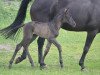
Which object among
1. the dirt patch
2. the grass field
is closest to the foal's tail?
the grass field

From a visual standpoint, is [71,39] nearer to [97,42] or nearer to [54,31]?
[97,42]

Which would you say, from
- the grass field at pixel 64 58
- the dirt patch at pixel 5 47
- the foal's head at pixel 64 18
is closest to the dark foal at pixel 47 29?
the foal's head at pixel 64 18

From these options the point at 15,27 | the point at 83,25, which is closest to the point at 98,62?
the point at 83,25

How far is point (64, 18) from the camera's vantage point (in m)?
11.3

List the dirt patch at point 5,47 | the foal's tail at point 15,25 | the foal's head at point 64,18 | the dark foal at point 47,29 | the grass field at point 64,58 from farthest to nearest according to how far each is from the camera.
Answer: the dirt patch at point 5,47, the foal's tail at point 15,25, the foal's head at point 64,18, the dark foal at point 47,29, the grass field at point 64,58

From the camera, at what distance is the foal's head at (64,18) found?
11.2 metres

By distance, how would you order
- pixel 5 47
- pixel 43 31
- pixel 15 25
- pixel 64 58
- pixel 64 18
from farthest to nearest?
1. pixel 5 47
2. pixel 64 58
3. pixel 15 25
4. pixel 64 18
5. pixel 43 31

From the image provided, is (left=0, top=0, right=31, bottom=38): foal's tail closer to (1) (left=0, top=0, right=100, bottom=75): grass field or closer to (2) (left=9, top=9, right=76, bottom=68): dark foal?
(2) (left=9, top=9, right=76, bottom=68): dark foal

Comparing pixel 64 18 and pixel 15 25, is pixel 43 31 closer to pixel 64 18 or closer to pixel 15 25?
pixel 64 18

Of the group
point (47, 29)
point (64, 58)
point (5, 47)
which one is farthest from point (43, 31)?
point (5, 47)

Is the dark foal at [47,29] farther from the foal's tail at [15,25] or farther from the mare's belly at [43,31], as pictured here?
the foal's tail at [15,25]

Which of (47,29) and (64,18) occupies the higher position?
(64,18)

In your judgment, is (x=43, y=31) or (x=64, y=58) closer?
(x=43, y=31)

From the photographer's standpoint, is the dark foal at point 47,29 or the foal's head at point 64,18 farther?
the foal's head at point 64,18
